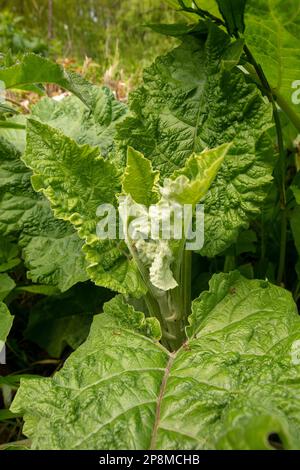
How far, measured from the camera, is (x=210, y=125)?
0.83 metres

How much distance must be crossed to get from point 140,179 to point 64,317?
45cm

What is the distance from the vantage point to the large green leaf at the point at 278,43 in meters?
0.78

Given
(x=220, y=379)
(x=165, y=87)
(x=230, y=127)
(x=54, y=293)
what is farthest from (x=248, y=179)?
(x=54, y=293)

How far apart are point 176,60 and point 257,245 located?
19.3 inches

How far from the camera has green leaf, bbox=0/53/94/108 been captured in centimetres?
82

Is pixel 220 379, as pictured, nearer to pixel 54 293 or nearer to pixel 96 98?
pixel 54 293

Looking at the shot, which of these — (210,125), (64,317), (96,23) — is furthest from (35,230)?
(96,23)

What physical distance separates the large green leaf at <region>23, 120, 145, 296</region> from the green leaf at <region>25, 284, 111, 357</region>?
270 mm

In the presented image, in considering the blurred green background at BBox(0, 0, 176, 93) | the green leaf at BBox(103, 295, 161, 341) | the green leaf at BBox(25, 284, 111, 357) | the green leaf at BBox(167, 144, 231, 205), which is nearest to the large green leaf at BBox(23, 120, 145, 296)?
the green leaf at BBox(103, 295, 161, 341)

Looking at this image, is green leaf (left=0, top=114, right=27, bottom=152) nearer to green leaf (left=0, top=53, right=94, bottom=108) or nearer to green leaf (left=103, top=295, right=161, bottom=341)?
green leaf (left=0, top=53, right=94, bottom=108)

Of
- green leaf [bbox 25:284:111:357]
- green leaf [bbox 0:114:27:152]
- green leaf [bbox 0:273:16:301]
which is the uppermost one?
green leaf [bbox 0:114:27:152]

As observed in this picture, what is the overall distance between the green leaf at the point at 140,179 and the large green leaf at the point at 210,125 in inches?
4.8

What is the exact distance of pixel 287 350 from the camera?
0.62 meters

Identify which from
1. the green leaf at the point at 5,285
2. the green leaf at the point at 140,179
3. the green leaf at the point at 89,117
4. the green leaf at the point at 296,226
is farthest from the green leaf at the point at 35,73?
the green leaf at the point at 296,226
